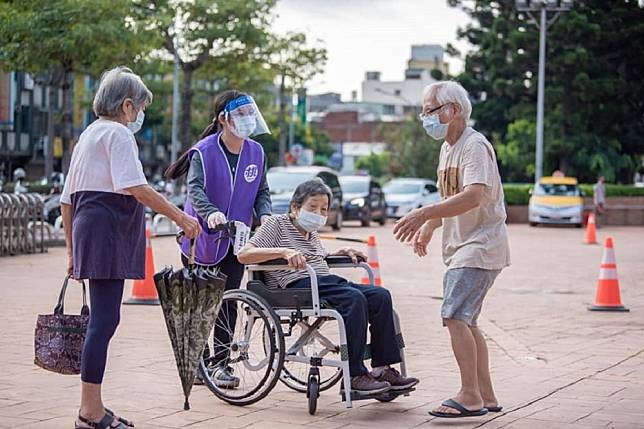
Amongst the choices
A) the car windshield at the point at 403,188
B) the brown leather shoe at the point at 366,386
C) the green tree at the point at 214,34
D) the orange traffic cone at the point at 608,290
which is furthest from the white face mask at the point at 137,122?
the car windshield at the point at 403,188

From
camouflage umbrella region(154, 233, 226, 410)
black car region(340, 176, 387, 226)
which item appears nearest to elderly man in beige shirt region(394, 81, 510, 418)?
camouflage umbrella region(154, 233, 226, 410)

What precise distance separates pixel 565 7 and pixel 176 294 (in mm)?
40554

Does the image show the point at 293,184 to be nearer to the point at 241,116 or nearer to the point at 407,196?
the point at 407,196

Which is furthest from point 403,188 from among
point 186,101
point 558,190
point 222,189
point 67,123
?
point 222,189

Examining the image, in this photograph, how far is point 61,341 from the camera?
643 centimetres

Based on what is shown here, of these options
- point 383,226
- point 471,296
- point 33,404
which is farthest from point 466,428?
point 383,226

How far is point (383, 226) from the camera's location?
3753 cm

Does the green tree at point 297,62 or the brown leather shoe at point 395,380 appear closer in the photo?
the brown leather shoe at point 395,380

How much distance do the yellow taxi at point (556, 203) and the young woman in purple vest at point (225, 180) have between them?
3326 cm

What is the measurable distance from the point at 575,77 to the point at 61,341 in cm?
4243

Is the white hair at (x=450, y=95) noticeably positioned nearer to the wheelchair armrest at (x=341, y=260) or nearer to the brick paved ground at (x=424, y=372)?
the wheelchair armrest at (x=341, y=260)

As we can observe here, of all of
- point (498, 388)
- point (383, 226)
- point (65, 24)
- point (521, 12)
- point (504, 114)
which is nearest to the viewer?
point (498, 388)

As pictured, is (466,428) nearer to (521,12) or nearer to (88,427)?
(88,427)

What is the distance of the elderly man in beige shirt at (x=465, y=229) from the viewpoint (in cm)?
686
